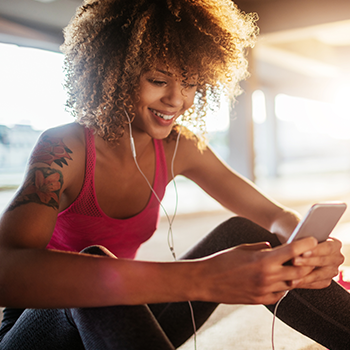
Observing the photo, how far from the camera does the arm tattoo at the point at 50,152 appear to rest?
0.84 metres

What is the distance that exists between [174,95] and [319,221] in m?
0.55

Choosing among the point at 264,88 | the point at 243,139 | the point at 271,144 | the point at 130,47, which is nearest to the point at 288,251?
the point at 130,47

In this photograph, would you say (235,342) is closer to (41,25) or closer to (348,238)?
(348,238)

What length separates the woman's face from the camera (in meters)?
1.00

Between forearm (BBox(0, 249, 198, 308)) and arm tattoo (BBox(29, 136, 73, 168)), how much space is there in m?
0.28

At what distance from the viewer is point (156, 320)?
0.71 meters

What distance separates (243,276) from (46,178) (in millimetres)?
486

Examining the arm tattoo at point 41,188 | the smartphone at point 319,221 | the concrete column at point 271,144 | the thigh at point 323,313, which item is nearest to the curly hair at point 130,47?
the arm tattoo at point 41,188

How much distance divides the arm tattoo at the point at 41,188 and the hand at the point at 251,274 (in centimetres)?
37

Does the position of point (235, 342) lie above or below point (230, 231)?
below

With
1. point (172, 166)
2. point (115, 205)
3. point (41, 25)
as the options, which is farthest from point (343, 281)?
point (41, 25)

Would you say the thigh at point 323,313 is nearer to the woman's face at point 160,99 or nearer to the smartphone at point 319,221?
the smartphone at point 319,221

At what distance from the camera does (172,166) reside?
1224 mm

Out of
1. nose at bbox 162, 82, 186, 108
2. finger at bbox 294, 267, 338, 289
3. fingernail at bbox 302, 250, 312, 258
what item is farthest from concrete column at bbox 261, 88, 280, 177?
fingernail at bbox 302, 250, 312, 258
